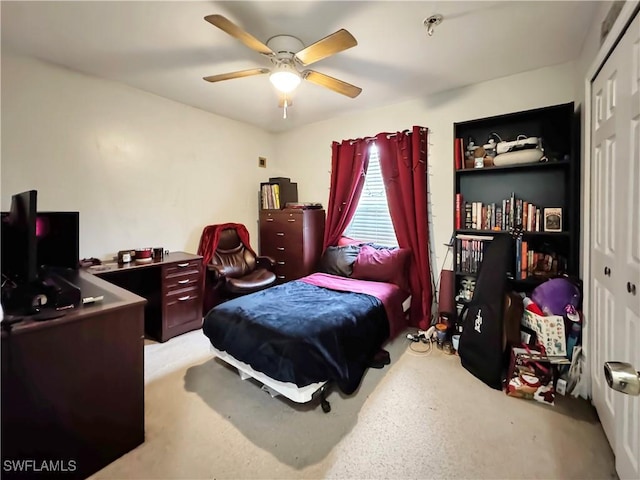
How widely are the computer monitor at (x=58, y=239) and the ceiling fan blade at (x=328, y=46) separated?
6.09 ft

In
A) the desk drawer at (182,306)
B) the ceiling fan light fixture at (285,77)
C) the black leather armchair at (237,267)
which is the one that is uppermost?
the ceiling fan light fixture at (285,77)

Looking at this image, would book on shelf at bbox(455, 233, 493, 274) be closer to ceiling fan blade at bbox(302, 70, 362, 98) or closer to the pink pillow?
the pink pillow

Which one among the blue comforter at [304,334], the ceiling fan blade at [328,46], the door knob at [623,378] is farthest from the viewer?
the blue comforter at [304,334]

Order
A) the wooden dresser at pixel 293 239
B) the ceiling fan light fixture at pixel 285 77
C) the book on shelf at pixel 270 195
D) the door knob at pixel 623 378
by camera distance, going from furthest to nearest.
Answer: the book on shelf at pixel 270 195 < the wooden dresser at pixel 293 239 < the ceiling fan light fixture at pixel 285 77 < the door knob at pixel 623 378

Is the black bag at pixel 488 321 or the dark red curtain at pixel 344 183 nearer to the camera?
the black bag at pixel 488 321

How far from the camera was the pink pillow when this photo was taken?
296 cm

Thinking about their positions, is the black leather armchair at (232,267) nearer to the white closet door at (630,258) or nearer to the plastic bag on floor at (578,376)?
the plastic bag on floor at (578,376)

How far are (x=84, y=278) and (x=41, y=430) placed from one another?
38.6 inches

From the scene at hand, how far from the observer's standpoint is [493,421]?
5.53ft

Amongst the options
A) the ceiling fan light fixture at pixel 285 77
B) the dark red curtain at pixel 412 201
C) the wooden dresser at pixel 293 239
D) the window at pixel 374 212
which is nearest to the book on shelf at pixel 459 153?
the dark red curtain at pixel 412 201

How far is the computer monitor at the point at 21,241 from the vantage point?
125 cm

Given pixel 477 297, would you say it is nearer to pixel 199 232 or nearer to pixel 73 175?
pixel 199 232

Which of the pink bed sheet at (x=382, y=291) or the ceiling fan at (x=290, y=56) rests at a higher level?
the ceiling fan at (x=290, y=56)

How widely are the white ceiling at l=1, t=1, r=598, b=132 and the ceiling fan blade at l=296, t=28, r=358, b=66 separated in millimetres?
246
